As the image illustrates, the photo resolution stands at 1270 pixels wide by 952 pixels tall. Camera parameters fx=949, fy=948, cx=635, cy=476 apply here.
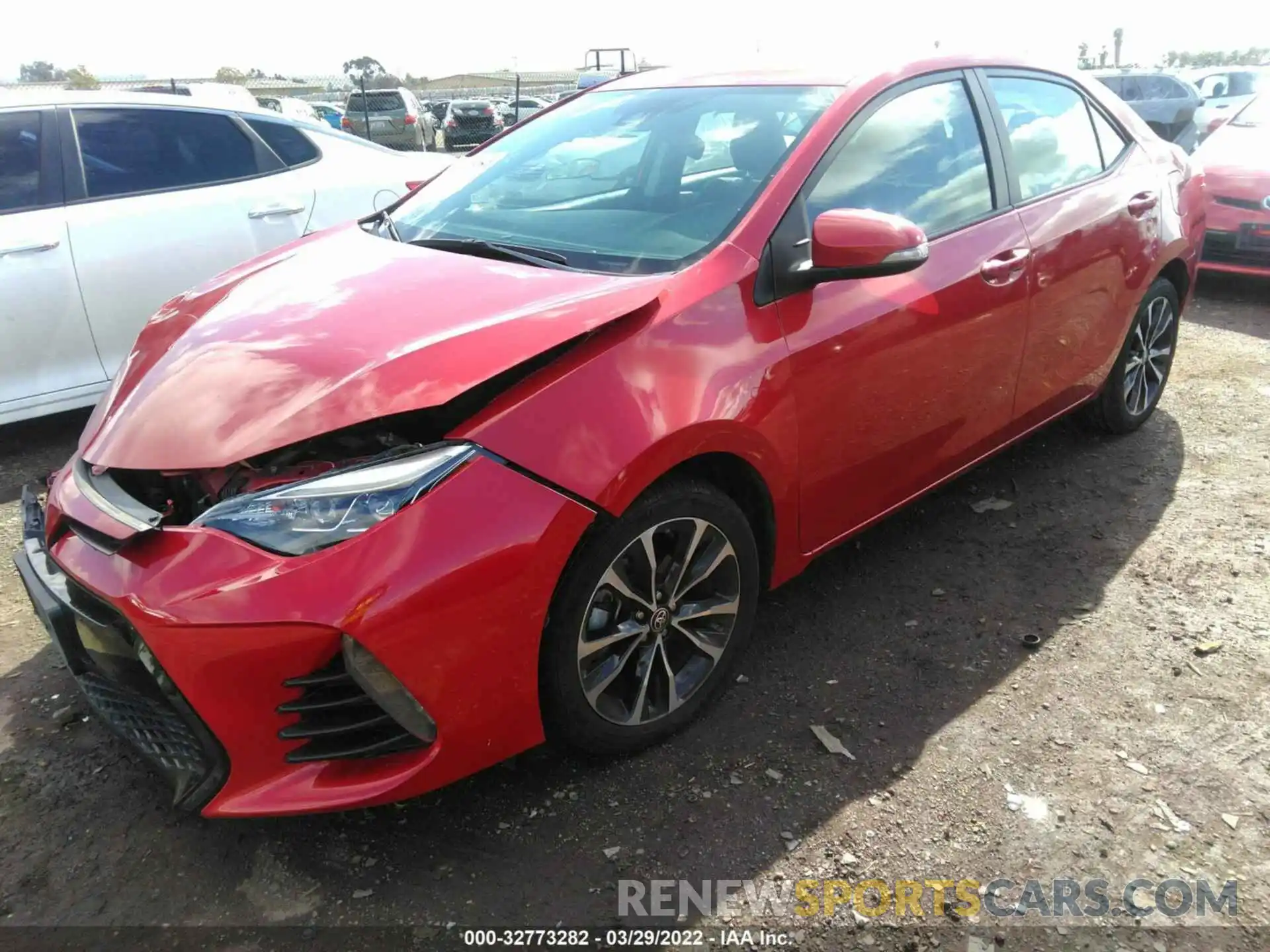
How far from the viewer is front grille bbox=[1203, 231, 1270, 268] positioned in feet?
21.6

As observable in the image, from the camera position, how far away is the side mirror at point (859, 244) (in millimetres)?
2365

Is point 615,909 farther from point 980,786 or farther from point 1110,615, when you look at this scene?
point 1110,615

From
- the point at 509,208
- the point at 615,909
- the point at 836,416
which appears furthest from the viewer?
the point at 509,208

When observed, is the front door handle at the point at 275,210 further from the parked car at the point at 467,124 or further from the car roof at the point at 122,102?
the parked car at the point at 467,124

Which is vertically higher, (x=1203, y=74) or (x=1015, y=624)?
(x=1203, y=74)

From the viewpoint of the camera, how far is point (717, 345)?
229 cm

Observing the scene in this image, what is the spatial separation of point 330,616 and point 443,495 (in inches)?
12.3

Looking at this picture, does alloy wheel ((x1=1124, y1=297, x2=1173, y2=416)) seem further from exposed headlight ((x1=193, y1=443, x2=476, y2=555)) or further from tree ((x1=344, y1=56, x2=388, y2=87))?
tree ((x1=344, y1=56, x2=388, y2=87))

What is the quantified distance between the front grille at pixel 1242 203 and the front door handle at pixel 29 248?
7263 millimetres

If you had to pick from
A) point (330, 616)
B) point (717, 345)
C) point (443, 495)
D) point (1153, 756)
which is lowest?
point (1153, 756)

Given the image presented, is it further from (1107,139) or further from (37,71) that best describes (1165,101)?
(37,71)

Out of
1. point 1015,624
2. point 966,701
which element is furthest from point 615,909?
point 1015,624

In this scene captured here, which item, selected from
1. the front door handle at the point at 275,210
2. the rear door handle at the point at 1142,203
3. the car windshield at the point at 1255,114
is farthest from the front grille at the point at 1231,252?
the front door handle at the point at 275,210

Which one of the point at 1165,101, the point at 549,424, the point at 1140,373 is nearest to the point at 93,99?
the point at 549,424
